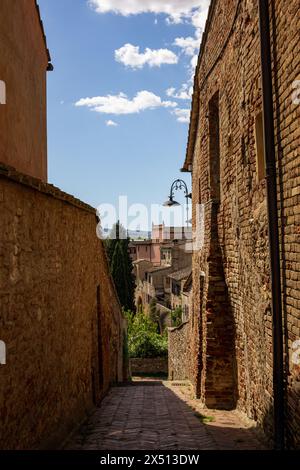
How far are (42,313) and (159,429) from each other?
Result: 2.85 metres

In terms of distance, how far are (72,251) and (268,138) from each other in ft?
11.0

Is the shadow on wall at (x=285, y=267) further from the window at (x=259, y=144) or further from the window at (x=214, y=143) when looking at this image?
the window at (x=214, y=143)

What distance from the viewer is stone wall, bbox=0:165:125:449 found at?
13.2 feet

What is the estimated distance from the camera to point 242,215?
6.97m

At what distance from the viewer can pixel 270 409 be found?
551 cm

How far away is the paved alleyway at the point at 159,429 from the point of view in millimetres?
5727

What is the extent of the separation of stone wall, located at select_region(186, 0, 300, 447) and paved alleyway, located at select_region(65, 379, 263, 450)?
372 millimetres

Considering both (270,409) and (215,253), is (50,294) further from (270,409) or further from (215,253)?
(215,253)
